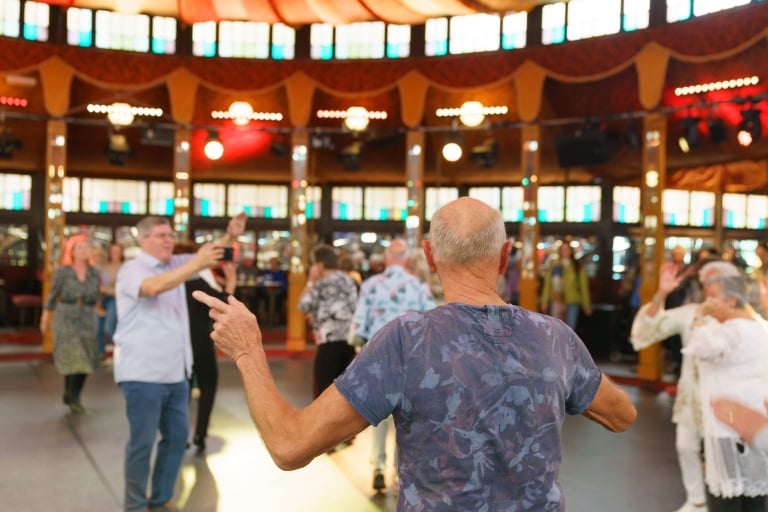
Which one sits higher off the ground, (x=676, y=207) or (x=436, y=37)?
(x=436, y=37)

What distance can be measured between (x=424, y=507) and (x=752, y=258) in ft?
58.4

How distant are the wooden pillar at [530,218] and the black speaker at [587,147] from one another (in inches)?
16.9

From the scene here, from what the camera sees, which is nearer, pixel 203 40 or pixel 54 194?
pixel 54 194

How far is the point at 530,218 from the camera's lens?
44.7ft

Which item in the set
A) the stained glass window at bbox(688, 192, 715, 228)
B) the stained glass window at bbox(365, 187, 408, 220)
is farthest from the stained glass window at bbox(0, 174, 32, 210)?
the stained glass window at bbox(688, 192, 715, 228)

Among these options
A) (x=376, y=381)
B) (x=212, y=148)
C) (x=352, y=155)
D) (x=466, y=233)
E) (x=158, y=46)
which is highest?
(x=158, y=46)

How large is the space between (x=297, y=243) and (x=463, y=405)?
12.8m

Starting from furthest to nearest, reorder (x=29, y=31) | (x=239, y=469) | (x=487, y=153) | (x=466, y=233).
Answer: (x=29, y=31) < (x=487, y=153) < (x=239, y=469) < (x=466, y=233)

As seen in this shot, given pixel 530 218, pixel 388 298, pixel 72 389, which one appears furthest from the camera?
pixel 530 218

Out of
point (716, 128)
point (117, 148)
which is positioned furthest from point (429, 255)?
point (117, 148)

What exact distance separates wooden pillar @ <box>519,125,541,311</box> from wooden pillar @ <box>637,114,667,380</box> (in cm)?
196

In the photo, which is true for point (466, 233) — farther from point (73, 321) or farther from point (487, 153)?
point (487, 153)

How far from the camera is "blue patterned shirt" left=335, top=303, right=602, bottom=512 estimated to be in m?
1.87

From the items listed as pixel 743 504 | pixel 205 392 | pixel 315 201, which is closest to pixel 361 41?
pixel 315 201
